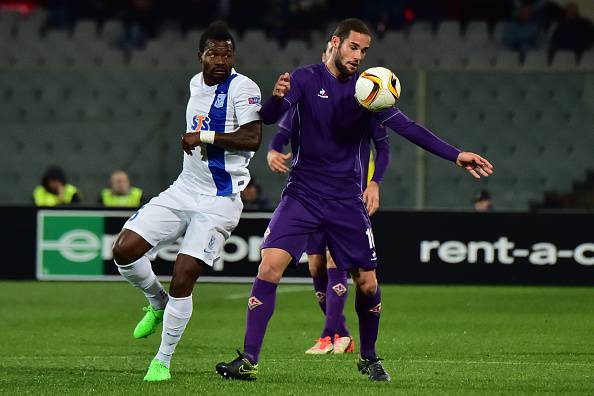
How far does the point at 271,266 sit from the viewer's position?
6.52m

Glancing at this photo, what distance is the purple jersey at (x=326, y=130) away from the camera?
6.70m

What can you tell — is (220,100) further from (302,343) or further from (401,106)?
(401,106)

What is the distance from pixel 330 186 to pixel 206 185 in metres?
0.76

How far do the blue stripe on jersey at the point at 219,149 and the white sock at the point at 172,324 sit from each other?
2.30 ft

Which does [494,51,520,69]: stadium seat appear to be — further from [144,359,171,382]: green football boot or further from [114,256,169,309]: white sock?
[144,359,171,382]: green football boot

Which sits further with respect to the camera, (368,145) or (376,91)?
(368,145)

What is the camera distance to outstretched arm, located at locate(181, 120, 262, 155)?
664 cm

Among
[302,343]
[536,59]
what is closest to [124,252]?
[302,343]

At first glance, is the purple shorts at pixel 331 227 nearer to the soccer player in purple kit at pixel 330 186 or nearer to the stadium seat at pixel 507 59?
the soccer player in purple kit at pixel 330 186

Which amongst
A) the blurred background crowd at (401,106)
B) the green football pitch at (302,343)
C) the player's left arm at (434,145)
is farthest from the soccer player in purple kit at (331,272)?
the blurred background crowd at (401,106)

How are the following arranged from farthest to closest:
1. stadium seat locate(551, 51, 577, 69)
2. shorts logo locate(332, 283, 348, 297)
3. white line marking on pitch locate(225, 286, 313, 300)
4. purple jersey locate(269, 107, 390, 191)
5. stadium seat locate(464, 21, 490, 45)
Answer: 1. stadium seat locate(464, 21, 490, 45)
2. stadium seat locate(551, 51, 577, 69)
3. white line marking on pitch locate(225, 286, 313, 300)
4. shorts logo locate(332, 283, 348, 297)
5. purple jersey locate(269, 107, 390, 191)

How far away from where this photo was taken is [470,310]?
38.6 ft

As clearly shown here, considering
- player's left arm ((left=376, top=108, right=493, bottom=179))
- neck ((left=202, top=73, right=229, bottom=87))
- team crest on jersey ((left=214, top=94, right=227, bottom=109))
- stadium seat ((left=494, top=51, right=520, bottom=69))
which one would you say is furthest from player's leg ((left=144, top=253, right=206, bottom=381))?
stadium seat ((left=494, top=51, right=520, bottom=69))

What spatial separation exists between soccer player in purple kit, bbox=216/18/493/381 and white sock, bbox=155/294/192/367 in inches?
13.0
